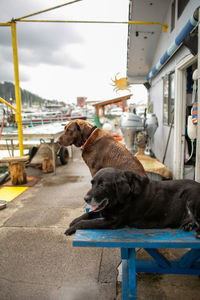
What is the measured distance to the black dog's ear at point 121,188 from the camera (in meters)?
1.76

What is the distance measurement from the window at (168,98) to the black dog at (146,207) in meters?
4.04

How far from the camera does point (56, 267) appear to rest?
2537 millimetres

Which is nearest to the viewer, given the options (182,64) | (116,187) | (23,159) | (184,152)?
(116,187)

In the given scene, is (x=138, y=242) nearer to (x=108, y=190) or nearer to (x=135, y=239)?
(x=135, y=239)

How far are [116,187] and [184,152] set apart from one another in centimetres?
374

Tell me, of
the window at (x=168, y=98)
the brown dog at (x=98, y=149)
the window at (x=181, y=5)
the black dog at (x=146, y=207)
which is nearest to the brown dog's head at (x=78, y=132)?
the brown dog at (x=98, y=149)

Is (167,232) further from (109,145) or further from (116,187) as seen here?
(109,145)

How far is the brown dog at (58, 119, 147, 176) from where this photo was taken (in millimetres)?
2777

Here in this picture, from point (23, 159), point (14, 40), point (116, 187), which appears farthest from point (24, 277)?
point (14, 40)

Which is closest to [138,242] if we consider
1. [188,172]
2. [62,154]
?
[188,172]

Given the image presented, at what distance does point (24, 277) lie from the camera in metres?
2.39

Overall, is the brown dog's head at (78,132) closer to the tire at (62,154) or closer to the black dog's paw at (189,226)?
the black dog's paw at (189,226)

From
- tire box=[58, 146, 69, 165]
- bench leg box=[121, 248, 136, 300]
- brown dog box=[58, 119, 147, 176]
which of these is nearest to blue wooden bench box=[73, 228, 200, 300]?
bench leg box=[121, 248, 136, 300]

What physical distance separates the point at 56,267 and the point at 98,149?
60.1 inches
